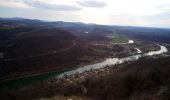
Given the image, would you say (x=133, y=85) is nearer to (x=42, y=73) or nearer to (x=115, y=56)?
(x=42, y=73)

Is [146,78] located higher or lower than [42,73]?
higher

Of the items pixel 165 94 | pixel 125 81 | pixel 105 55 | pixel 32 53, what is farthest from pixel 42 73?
pixel 165 94

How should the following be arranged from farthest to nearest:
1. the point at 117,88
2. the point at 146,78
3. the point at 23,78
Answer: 1. the point at 23,78
2. the point at 146,78
3. the point at 117,88

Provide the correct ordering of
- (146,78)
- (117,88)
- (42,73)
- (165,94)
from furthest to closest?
(42,73) → (146,78) → (117,88) → (165,94)

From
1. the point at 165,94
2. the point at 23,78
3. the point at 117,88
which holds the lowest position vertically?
the point at 23,78

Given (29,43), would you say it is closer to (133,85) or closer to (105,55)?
(105,55)

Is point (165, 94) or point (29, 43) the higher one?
point (165, 94)

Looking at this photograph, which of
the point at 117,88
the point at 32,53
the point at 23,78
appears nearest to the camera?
the point at 117,88

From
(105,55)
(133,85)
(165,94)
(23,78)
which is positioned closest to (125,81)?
(133,85)

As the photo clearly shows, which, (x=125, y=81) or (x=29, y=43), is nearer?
(x=125, y=81)
